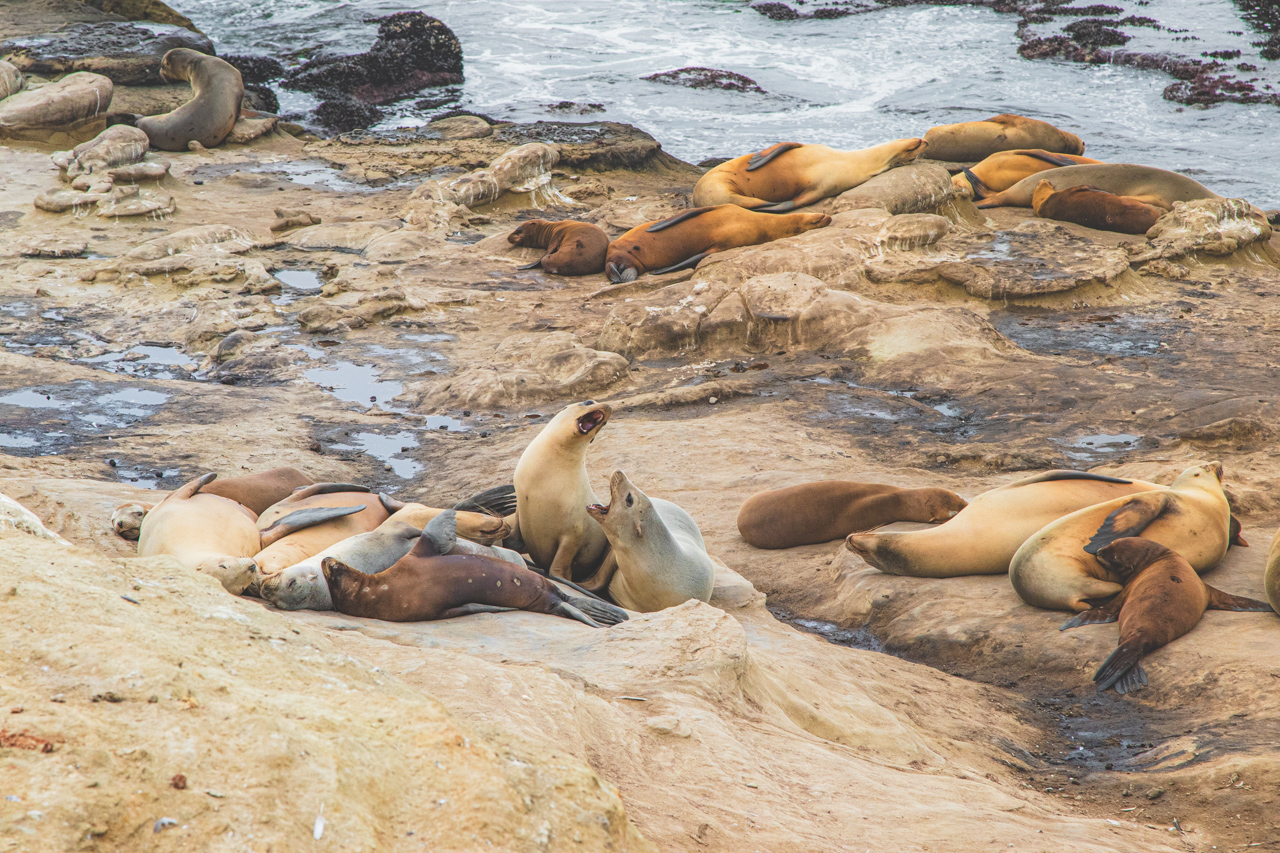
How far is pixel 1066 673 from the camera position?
4.28m

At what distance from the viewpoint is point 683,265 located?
10.5 metres

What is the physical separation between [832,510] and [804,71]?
21733 mm

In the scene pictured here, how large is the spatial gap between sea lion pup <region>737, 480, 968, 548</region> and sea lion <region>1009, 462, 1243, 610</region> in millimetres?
772

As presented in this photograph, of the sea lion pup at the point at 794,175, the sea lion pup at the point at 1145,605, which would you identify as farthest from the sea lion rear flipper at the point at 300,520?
the sea lion pup at the point at 794,175

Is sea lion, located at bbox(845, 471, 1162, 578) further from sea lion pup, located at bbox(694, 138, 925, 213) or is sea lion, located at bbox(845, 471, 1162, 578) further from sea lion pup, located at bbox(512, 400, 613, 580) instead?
sea lion pup, located at bbox(694, 138, 925, 213)

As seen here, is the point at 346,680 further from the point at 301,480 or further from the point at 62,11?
the point at 62,11

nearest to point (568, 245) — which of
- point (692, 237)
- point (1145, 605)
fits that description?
point (692, 237)

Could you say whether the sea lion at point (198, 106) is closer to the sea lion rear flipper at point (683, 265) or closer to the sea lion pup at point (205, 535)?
the sea lion rear flipper at point (683, 265)

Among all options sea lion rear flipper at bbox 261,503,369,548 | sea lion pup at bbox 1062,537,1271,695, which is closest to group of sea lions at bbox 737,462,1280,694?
sea lion pup at bbox 1062,537,1271,695

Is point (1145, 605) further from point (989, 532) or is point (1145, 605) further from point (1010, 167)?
point (1010, 167)

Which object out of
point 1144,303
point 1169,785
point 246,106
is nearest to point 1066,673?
point 1169,785

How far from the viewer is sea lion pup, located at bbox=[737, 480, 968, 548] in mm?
5570

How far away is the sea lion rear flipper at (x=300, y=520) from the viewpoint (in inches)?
165

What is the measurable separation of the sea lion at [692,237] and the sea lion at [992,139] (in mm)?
4567
